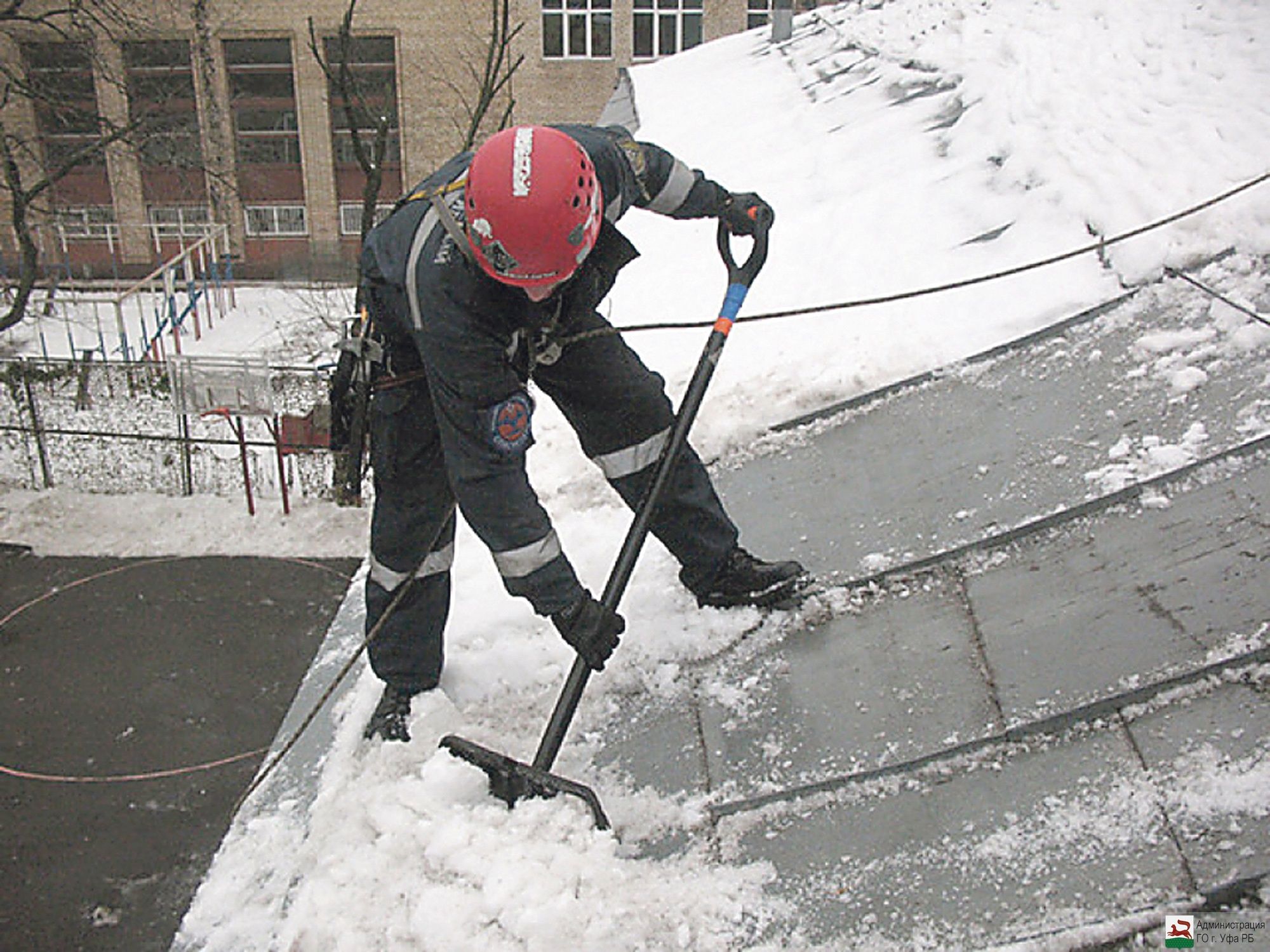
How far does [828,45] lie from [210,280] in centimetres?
1787

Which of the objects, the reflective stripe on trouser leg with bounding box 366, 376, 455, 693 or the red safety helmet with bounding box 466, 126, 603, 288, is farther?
the reflective stripe on trouser leg with bounding box 366, 376, 455, 693

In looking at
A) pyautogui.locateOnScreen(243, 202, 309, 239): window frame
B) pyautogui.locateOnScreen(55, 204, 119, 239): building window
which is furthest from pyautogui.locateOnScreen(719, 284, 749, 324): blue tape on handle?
pyautogui.locateOnScreen(55, 204, 119, 239): building window

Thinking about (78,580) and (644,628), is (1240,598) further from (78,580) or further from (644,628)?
(78,580)

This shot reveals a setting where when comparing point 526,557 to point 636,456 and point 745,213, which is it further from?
point 745,213

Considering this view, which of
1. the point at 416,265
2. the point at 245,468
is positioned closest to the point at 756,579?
the point at 416,265

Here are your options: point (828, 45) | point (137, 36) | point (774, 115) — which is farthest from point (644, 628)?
point (137, 36)

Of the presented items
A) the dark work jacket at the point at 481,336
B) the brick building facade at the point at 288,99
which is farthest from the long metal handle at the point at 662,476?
the brick building facade at the point at 288,99

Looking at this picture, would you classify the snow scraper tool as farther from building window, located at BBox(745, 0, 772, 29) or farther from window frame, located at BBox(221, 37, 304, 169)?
window frame, located at BBox(221, 37, 304, 169)

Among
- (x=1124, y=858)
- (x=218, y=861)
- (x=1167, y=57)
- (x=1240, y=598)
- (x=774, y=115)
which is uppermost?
(x=1167, y=57)

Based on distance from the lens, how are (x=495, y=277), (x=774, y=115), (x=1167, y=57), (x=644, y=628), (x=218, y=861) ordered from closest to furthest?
(x=495, y=277), (x=218, y=861), (x=644, y=628), (x=1167, y=57), (x=774, y=115)

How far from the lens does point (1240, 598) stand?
7.64 feet

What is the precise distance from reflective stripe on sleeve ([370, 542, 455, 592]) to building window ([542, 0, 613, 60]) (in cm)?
2334

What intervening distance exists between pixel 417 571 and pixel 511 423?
0.81 m

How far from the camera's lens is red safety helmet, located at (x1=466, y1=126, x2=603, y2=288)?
218 centimetres
